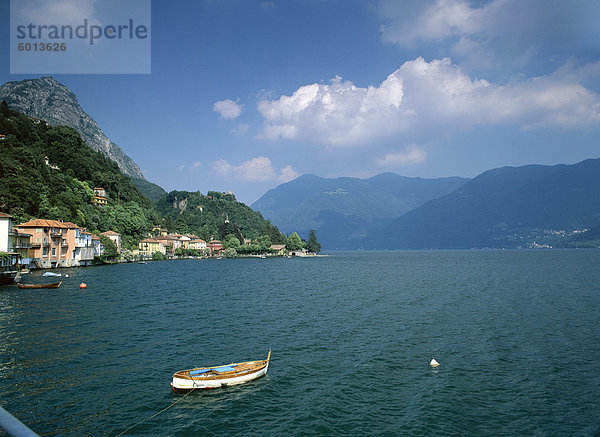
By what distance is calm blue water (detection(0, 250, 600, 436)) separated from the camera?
17.0 meters

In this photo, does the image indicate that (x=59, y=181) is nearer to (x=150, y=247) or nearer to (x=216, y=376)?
(x=150, y=247)

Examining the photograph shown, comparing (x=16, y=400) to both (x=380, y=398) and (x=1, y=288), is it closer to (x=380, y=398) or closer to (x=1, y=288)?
(x=380, y=398)

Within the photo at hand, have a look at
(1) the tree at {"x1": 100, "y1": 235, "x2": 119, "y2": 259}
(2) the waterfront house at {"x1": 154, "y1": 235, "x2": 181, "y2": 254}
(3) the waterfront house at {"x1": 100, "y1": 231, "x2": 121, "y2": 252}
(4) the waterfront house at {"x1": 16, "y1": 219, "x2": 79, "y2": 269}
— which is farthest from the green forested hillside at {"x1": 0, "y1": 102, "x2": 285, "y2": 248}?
(1) the tree at {"x1": 100, "y1": 235, "x2": 119, "y2": 259}

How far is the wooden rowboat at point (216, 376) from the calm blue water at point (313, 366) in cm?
56

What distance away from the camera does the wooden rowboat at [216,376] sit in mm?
19625

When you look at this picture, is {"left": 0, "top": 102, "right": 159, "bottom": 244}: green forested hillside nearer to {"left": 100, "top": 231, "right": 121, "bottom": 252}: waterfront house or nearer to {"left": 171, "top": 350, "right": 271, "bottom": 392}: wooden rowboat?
{"left": 100, "top": 231, "right": 121, "bottom": 252}: waterfront house

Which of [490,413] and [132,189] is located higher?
[132,189]

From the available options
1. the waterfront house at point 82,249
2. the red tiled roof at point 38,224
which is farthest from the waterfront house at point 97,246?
the red tiled roof at point 38,224

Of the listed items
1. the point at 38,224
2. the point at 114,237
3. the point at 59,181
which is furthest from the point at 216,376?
the point at 114,237

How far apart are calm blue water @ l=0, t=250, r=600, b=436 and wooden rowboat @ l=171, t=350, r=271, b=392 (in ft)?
1.84

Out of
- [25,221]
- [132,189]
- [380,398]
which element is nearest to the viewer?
[380,398]

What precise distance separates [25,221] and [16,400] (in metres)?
91.2

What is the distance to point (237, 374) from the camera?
20641 millimetres

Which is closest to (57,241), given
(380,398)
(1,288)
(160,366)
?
(1,288)
